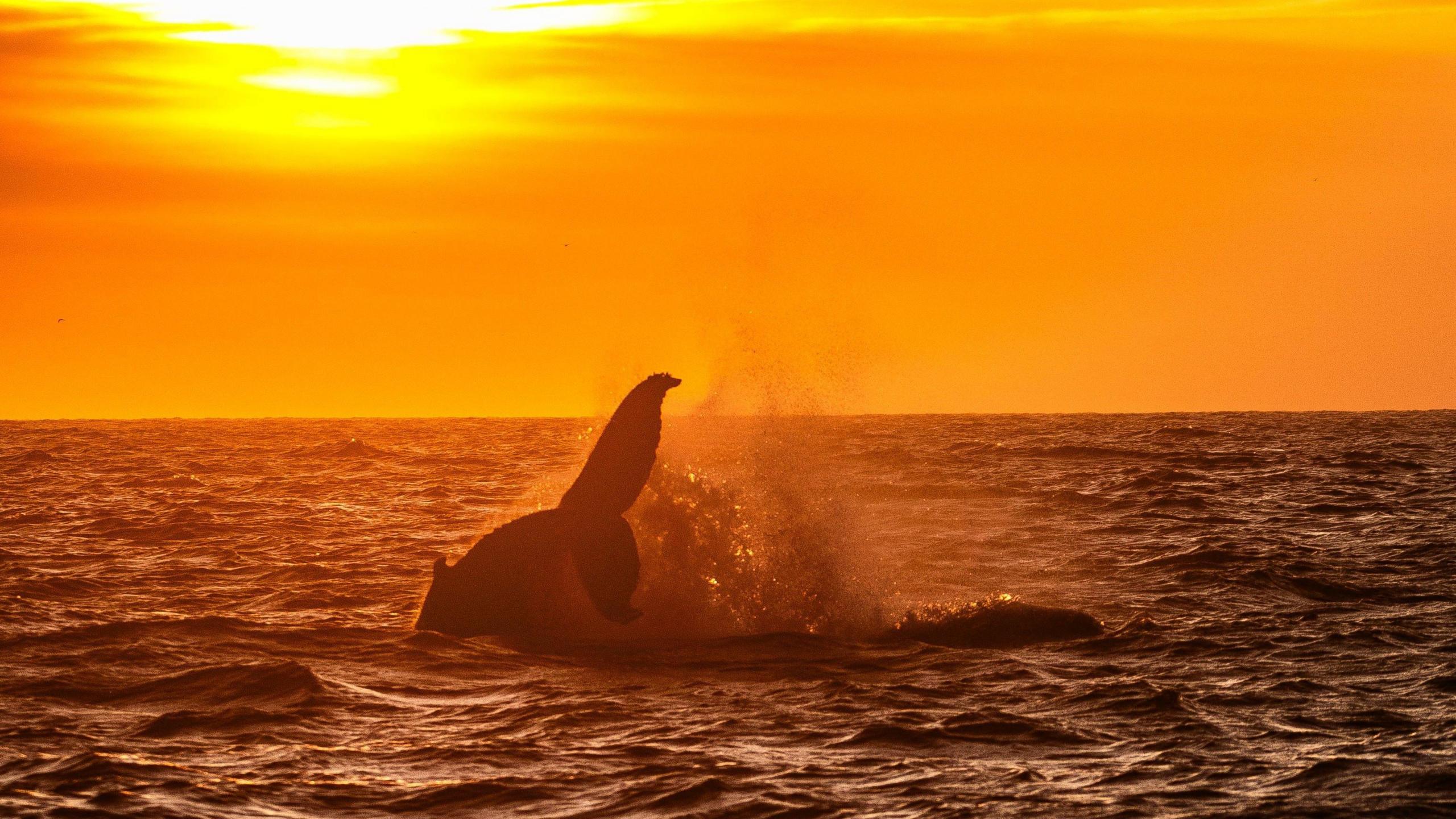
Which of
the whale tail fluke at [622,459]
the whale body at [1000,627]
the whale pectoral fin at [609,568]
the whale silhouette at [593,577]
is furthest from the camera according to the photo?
the whale body at [1000,627]

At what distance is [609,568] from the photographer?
16.9m

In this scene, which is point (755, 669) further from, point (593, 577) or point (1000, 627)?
point (1000, 627)

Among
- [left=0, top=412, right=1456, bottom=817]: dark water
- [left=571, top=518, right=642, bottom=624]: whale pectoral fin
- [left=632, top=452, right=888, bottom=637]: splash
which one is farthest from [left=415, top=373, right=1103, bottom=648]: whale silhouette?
[left=632, top=452, right=888, bottom=637]: splash

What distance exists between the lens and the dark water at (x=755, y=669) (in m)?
11.5

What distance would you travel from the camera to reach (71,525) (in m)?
31.9

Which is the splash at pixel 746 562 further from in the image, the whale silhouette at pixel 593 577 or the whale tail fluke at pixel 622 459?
the whale tail fluke at pixel 622 459

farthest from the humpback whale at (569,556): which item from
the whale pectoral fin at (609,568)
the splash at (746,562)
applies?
the splash at (746,562)

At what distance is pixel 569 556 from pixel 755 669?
293 centimetres

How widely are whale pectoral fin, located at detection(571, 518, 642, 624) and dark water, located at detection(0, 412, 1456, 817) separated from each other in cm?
52

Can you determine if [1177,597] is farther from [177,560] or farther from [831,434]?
[831,434]

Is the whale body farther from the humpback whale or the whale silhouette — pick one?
the humpback whale

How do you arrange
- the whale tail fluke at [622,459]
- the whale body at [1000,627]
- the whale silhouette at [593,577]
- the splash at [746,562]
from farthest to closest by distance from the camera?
1. the splash at [746,562]
2. the whale body at [1000,627]
3. the whale tail fluke at [622,459]
4. the whale silhouette at [593,577]

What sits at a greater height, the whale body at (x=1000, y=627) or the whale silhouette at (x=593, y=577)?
the whale silhouette at (x=593, y=577)

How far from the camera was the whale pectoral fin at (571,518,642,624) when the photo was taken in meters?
16.9
